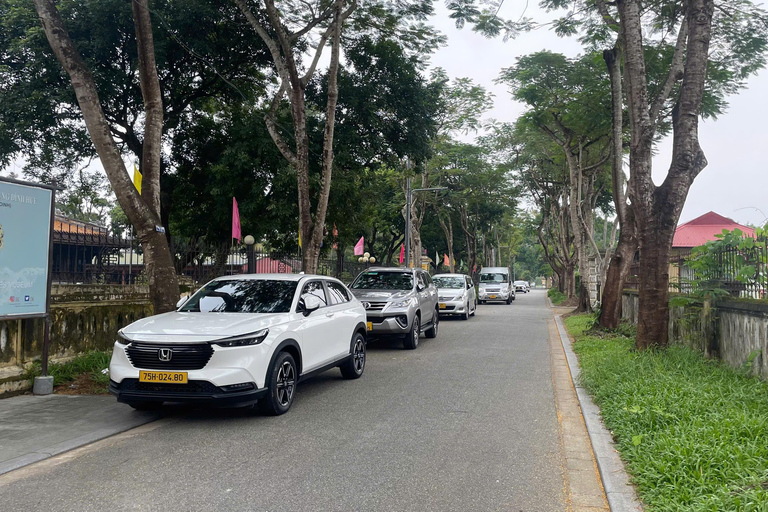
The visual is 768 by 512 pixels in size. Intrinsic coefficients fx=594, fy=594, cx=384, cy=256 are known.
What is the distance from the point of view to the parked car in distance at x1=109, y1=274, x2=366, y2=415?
6.05 m

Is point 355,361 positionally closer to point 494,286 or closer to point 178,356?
point 178,356

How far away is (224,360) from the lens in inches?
238

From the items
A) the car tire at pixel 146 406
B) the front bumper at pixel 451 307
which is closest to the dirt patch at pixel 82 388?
the car tire at pixel 146 406

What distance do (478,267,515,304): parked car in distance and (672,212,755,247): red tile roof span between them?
561 inches

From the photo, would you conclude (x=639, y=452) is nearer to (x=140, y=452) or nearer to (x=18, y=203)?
(x=140, y=452)

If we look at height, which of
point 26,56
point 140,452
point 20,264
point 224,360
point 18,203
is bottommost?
point 140,452

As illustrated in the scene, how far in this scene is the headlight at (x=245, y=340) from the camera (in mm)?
6113

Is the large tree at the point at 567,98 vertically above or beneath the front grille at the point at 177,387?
above

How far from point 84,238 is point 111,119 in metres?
8.76

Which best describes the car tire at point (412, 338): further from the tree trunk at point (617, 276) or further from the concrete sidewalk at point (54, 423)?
the concrete sidewalk at point (54, 423)

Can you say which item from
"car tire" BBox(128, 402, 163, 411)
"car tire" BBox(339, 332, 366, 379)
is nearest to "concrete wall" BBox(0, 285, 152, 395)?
"car tire" BBox(128, 402, 163, 411)

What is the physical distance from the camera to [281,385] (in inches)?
267

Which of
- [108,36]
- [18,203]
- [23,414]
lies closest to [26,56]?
[108,36]

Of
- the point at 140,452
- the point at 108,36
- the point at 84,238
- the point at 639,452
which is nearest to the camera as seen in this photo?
the point at 639,452
